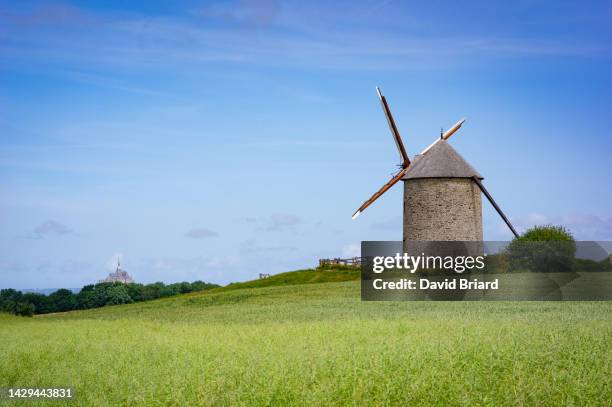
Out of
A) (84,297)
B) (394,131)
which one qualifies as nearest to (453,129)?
(394,131)

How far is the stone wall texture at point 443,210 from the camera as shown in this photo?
4153 centimetres

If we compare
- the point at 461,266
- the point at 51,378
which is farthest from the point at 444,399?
the point at 461,266

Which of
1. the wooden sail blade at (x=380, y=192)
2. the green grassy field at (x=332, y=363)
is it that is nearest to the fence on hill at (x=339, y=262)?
the wooden sail blade at (x=380, y=192)

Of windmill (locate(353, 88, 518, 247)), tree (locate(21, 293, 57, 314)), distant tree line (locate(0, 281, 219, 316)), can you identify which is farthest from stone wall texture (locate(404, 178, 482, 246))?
tree (locate(21, 293, 57, 314))

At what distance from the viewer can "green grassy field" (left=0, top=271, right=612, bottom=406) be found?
31.3 feet

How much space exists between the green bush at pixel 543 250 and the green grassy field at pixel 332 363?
19475mm

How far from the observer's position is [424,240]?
137ft

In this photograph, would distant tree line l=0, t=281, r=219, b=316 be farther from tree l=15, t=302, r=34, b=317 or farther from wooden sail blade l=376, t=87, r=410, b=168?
wooden sail blade l=376, t=87, r=410, b=168

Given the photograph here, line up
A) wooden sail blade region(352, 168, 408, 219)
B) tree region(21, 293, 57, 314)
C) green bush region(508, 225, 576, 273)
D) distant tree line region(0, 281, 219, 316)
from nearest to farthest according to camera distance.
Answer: green bush region(508, 225, 576, 273) < wooden sail blade region(352, 168, 408, 219) < distant tree line region(0, 281, 219, 316) < tree region(21, 293, 57, 314)

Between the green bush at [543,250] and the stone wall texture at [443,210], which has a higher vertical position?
the stone wall texture at [443,210]

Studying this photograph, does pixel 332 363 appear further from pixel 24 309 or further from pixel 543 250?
pixel 24 309

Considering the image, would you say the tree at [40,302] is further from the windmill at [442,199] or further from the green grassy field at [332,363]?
the green grassy field at [332,363]

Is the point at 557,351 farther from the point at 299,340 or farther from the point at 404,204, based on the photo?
the point at 404,204

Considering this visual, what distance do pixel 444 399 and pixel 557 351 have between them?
3.89 m
